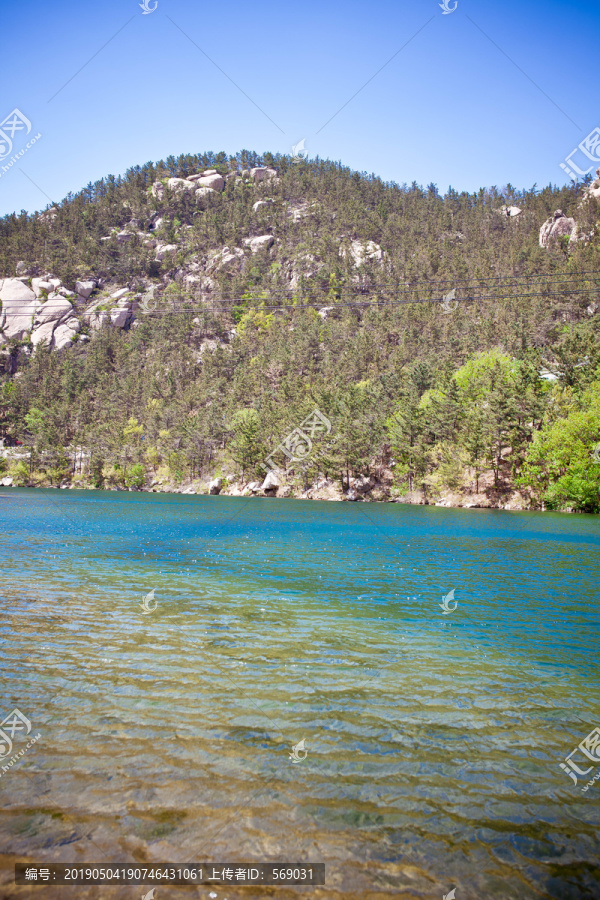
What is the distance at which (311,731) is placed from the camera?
24.6ft

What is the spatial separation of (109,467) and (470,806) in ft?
422

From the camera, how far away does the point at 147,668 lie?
31.8ft

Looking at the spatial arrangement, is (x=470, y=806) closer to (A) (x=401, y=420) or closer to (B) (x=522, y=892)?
(B) (x=522, y=892)

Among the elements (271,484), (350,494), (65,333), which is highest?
(65,333)

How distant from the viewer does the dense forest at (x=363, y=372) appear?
73062 mm

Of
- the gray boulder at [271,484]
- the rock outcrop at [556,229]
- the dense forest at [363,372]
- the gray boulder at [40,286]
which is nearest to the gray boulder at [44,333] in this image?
the dense forest at [363,372]

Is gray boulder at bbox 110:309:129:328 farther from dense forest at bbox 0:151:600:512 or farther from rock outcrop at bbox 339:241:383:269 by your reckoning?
rock outcrop at bbox 339:241:383:269
